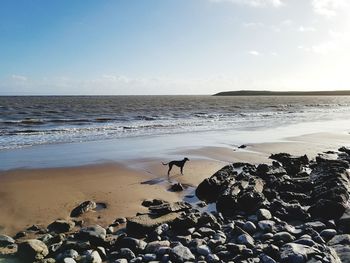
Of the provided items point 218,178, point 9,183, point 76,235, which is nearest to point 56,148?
point 9,183

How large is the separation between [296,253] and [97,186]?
724 cm

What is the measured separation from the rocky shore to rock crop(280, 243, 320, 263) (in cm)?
2

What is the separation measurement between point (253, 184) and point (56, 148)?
40.0 ft

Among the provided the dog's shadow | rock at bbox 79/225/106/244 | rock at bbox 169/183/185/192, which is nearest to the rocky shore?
rock at bbox 79/225/106/244

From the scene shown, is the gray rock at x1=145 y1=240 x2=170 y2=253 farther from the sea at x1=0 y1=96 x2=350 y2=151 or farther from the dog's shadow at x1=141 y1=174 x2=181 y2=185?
the sea at x1=0 y1=96 x2=350 y2=151

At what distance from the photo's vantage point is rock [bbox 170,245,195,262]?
6.39 m

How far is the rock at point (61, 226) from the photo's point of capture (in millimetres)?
8031

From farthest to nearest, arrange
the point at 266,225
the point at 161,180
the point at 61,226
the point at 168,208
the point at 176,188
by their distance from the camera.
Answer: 1. the point at 161,180
2. the point at 176,188
3. the point at 168,208
4. the point at 61,226
5. the point at 266,225

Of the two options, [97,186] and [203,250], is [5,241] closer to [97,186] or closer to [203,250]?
[203,250]

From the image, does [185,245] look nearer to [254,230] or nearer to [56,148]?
[254,230]

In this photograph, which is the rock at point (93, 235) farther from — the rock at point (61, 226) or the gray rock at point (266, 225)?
the gray rock at point (266, 225)

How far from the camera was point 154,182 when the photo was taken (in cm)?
1246

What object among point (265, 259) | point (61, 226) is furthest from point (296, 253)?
point (61, 226)

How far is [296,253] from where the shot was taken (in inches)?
244
